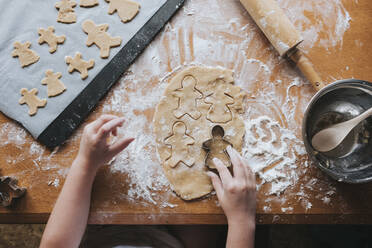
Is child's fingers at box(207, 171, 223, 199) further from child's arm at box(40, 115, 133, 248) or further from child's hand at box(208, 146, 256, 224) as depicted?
child's arm at box(40, 115, 133, 248)

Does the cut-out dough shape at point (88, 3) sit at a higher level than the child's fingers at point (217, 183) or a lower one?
higher

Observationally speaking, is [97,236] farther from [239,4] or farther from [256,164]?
[239,4]

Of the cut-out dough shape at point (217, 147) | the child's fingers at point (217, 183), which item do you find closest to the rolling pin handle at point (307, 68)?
the cut-out dough shape at point (217, 147)

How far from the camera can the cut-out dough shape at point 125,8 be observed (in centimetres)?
84

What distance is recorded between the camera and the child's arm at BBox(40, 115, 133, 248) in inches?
27.5

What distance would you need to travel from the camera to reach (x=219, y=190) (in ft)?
2.41

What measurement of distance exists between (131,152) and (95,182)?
14cm

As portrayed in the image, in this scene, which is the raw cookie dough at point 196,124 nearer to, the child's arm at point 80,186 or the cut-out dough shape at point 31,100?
the child's arm at point 80,186

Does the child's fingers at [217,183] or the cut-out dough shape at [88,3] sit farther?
the cut-out dough shape at [88,3]

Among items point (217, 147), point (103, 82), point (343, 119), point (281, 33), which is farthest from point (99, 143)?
point (343, 119)

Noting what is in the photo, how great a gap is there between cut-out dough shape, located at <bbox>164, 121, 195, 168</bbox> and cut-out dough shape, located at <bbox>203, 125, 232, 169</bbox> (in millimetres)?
50

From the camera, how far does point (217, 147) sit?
0.78m

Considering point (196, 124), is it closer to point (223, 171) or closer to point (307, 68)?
point (223, 171)

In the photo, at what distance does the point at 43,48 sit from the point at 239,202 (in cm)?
81
